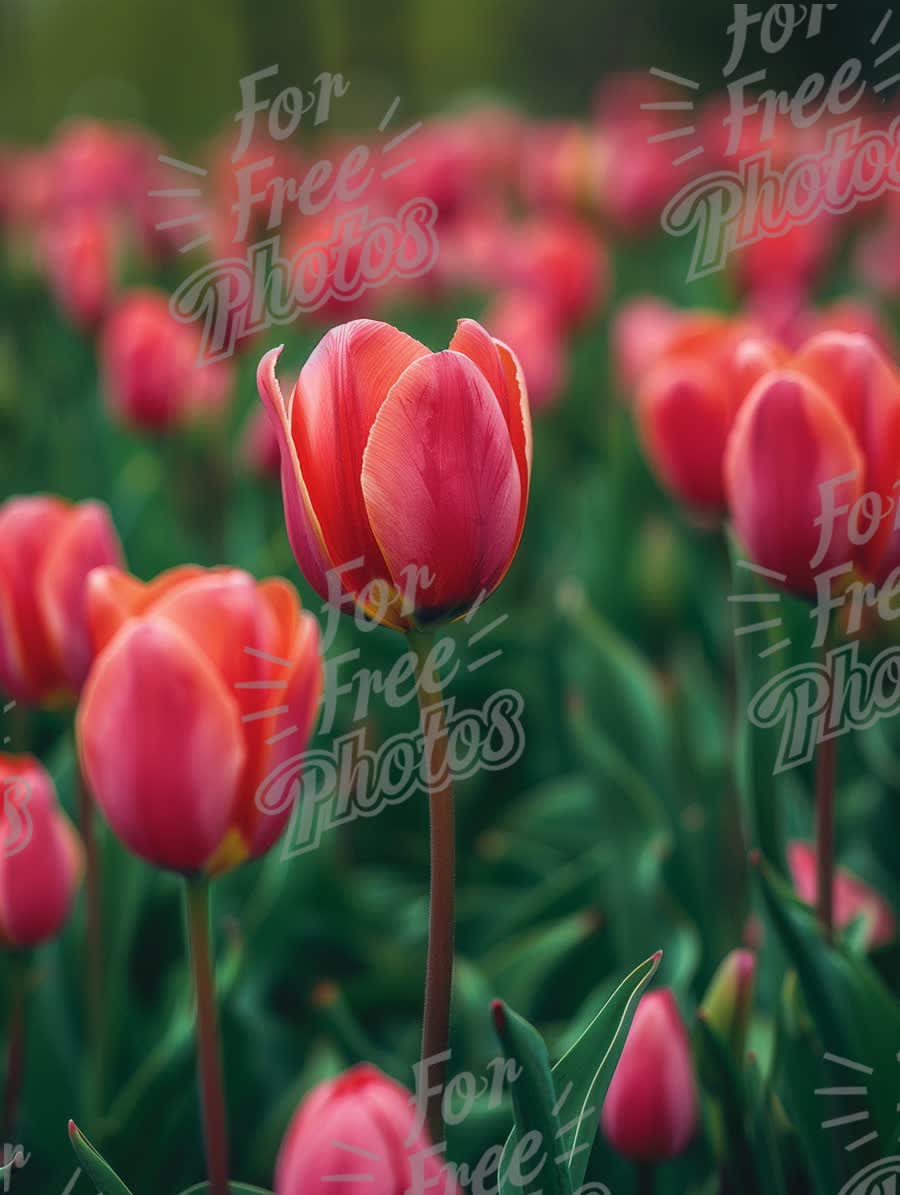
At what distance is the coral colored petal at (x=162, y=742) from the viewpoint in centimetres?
50

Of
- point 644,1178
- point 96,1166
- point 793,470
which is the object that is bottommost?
point 644,1178

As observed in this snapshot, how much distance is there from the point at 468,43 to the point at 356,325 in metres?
7.59

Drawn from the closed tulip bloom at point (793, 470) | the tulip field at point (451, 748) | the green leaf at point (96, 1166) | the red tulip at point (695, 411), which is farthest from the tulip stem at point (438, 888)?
the red tulip at point (695, 411)

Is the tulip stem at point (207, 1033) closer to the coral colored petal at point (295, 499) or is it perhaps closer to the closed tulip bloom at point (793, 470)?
the coral colored petal at point (295, 499)

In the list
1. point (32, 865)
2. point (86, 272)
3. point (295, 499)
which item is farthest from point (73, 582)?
point (86, 272)

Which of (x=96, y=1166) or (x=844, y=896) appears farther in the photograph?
(x=844, y=896)

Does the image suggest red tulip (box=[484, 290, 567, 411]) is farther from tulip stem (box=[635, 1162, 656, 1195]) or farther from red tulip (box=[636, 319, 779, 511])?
tulip stem (box=[635, 1162, 656, 1195])

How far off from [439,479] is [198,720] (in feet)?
0.46

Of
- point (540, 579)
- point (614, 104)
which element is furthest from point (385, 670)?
point (614, 104)

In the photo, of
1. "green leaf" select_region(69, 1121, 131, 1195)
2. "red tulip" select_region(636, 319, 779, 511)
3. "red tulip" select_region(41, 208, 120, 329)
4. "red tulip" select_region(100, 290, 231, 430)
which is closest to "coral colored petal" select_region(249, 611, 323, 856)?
"green leaf" select_region(69, 1121, 131, 1195)

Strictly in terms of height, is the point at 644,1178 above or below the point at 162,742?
below

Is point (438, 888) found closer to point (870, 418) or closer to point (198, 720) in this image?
point (198, 720)

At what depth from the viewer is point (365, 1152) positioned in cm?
42

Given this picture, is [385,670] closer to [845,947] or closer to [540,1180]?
[845,947]
